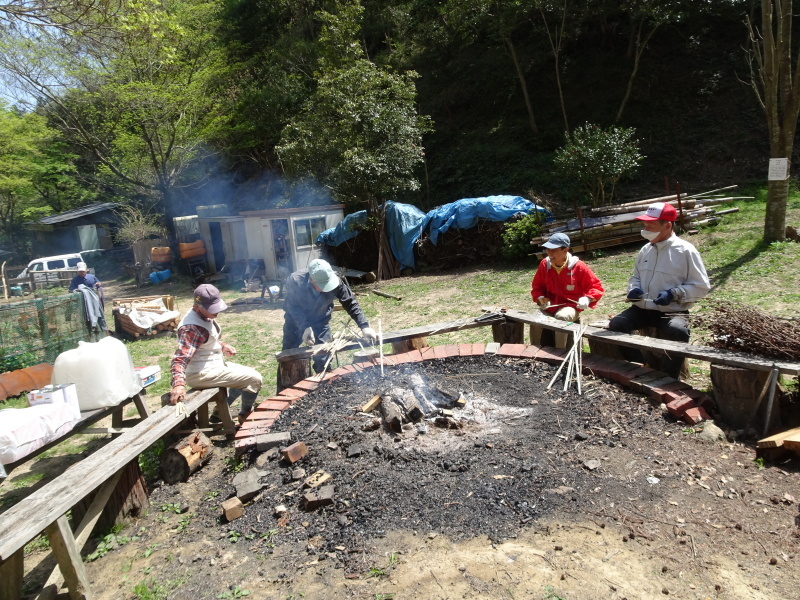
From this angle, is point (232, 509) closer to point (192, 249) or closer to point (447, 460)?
point (447, 460)

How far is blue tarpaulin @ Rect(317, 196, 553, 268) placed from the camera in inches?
532

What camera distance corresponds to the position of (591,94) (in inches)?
824

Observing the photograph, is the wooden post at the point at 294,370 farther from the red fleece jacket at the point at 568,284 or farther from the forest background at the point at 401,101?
the forest background at the point at 401,101

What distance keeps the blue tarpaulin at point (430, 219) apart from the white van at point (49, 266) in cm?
1062

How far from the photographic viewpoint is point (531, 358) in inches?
193

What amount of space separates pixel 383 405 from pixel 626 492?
1733mm

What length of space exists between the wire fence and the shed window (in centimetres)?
683

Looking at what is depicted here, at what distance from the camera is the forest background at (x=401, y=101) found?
1481cm

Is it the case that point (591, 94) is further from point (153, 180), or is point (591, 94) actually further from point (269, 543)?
point (269, 543)

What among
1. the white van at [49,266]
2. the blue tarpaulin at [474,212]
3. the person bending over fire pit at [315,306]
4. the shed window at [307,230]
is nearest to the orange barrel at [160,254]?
the white van at [49,266]

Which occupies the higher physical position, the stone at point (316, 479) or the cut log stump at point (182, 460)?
the stone at point (316, 479)

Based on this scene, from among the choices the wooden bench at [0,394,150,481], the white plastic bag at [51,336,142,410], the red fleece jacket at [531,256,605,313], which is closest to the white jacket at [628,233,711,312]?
the red fleece jacket at [531,256,605,313]

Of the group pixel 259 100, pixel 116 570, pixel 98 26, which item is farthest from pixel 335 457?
pixel 259 100

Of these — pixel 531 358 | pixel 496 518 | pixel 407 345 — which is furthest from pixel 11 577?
pixel 531 358
